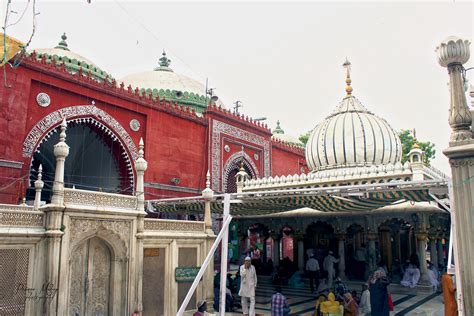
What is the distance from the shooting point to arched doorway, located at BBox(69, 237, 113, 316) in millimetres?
6660

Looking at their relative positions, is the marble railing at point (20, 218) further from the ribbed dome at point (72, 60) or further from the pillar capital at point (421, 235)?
the pillar capital at point (421, 235)

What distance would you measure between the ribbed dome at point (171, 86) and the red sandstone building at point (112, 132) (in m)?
0.04

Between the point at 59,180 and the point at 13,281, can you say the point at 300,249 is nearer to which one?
the point at 59,180

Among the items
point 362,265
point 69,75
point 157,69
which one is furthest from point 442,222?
point 157,69

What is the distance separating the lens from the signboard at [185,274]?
26.8 feet

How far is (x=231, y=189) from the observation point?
16453mm

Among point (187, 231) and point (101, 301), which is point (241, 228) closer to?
point (187, 231)

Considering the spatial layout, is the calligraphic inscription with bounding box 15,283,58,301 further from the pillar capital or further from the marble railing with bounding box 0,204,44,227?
the pillar capital

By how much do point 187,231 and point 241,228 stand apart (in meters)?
6.83

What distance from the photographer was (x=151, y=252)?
7.84m

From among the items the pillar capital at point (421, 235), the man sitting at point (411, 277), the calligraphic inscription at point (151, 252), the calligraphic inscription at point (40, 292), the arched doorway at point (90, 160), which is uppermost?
the arched doorway at point (90, 160)

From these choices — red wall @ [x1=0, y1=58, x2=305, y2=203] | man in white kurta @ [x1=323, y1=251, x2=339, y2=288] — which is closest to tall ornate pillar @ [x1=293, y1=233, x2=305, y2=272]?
man in white kurta @ [x1=323, y1=251, x2=339, y2=288]

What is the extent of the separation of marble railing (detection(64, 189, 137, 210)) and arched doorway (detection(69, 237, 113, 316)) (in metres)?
0.64

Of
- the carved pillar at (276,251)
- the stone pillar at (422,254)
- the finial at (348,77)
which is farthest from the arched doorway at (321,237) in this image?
the finial at (348,77)
